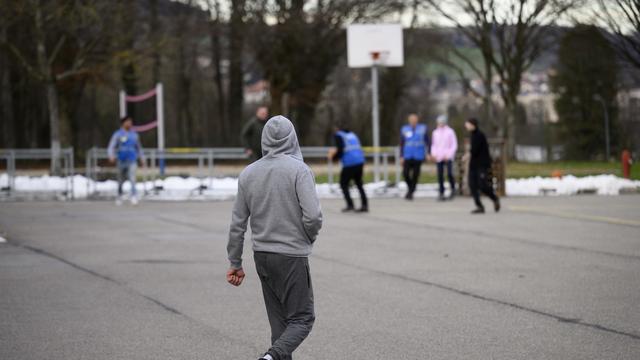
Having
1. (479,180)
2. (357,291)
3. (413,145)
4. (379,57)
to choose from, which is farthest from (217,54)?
(357,291)

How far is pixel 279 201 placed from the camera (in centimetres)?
660

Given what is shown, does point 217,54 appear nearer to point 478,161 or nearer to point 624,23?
point 624,23

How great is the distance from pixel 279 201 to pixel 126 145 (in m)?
16.5

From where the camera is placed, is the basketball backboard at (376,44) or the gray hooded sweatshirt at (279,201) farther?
the basketball backboard at (376,44)

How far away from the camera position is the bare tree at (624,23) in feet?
88.0

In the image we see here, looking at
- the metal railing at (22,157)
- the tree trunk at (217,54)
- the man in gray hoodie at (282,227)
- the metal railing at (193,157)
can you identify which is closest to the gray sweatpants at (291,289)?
the man in gray hoodie at (282,227)

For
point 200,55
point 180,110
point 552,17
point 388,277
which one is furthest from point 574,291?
point 180,110

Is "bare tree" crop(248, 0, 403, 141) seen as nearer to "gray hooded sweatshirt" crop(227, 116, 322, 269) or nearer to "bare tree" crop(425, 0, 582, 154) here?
"bare tree" crop(425, 0, 582, 154)

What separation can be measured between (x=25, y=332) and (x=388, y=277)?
4244mm

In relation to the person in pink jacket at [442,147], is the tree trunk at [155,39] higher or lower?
higher

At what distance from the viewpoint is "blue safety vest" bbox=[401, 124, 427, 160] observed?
2389 cm

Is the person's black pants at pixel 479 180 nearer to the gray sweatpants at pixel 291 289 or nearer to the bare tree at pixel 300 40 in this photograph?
the gray sweatpants at pixel 291 289

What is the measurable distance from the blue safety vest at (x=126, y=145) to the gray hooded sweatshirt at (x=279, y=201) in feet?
53.5

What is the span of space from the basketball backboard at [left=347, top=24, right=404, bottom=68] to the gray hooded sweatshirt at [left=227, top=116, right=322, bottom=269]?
78.7 ft
